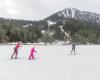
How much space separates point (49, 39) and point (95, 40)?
130 ft

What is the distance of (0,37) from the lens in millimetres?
121812

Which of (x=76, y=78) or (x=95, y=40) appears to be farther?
(x=95, y=40)

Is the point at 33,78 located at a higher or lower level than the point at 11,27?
lower

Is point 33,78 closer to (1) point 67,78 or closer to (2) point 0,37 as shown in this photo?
(1) point 67,78

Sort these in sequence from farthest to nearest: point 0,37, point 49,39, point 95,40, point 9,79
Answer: point 95,40 → point 49,39 → point 0,37 → point 9,79

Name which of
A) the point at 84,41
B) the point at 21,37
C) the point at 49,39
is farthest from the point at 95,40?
the point at 21,37

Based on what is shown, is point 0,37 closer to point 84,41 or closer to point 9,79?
point 84,41

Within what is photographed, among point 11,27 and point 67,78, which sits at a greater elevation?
point 11,27

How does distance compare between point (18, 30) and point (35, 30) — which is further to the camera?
point (35, 30)

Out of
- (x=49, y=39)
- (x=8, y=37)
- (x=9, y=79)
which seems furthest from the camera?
(x=49, y=39)

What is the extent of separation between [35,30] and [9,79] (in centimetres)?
15570

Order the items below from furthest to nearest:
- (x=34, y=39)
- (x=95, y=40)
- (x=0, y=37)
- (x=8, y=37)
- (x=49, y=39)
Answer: (x=95, y=40)
(x=49, y=39)
(x=34, y=39)
(x=8, y=37)
(x=0, y=37)

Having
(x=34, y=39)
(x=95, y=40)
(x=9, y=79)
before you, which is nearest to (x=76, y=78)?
(x=9, y=79)

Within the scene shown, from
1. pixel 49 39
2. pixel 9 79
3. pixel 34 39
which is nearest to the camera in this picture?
pixel 9 79
